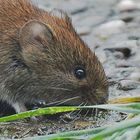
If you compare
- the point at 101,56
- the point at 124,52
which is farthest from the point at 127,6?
the point at 101,56

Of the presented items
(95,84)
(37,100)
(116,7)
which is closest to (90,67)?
(95,84)

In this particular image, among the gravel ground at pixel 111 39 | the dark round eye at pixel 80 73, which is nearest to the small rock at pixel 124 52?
the gravel ground at pixel 111 39

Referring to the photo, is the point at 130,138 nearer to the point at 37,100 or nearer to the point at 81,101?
the point at 81,101

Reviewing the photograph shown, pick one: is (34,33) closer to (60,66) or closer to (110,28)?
(60,66)

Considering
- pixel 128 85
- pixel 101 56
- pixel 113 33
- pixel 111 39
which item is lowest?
pixel 128 85

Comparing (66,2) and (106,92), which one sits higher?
(66,2)

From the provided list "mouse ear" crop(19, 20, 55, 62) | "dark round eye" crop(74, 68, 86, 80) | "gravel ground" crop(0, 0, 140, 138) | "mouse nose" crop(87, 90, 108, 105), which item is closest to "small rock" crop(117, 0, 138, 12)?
"gravel ground" crop(0, 0, 140, 138)
